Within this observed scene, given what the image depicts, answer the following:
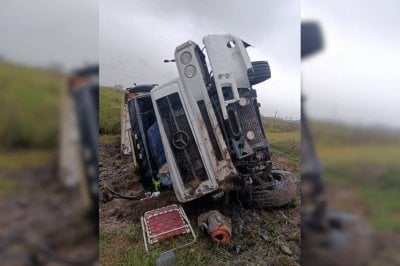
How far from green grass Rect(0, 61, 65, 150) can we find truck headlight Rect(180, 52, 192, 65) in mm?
1531

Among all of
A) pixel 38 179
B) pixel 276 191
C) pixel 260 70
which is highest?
pixel 260 70

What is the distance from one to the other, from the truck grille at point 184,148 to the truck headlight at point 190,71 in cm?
14

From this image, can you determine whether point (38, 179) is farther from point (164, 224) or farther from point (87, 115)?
point (164, 224)

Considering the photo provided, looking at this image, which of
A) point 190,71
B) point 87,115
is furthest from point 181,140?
point 87,115

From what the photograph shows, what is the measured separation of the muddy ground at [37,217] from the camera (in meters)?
0.65

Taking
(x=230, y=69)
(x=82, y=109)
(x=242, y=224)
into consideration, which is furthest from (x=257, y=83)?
(x=82, y=109)

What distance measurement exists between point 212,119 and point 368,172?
1090mm

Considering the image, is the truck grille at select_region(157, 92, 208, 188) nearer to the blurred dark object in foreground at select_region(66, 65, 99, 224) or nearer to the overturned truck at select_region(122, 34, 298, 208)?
the overturned truck at select_region(122, 34, 298, 208)

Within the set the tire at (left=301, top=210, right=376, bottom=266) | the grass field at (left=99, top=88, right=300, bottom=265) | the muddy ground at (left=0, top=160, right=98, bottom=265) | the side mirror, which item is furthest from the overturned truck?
the muddy ground at (left=0, top=160, right=98, bottom=265)

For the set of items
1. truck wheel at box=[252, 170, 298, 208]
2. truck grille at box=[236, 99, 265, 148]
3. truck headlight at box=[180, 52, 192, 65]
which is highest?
truck headlight at box=[180, 52, 192, 65]

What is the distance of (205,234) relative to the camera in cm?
227

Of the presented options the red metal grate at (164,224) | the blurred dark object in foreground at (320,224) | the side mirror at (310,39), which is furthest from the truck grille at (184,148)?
the side mirror at (310,39)

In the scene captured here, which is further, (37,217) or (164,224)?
(164,224)

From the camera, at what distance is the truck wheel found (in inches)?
96.4
